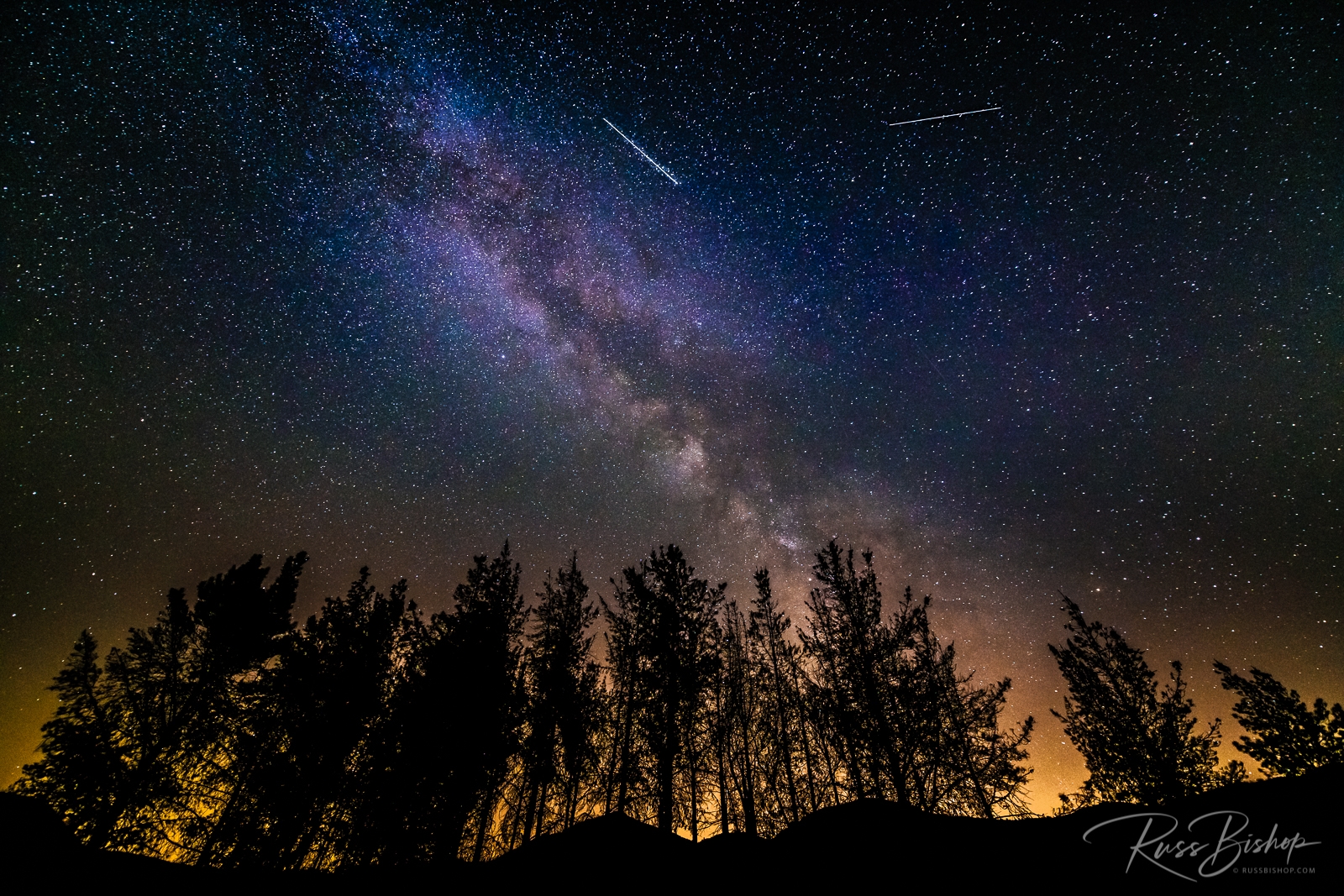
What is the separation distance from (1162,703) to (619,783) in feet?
70.7

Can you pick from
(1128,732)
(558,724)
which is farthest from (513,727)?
(1128,732)

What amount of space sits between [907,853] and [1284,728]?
2325 centimetres

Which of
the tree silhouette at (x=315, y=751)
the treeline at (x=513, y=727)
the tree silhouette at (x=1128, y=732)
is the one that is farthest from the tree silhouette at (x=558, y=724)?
the tree silhouette at (x=1128, y=732)

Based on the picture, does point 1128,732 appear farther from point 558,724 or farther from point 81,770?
point 81,770

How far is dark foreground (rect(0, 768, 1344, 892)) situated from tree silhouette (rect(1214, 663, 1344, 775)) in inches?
797

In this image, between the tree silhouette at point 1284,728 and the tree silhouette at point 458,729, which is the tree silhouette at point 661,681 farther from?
the tree silhouette at point 1284,728

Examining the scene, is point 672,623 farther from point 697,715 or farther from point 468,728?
point 468,728

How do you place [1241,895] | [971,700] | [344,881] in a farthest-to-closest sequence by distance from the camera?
[971,700] < [344,881] < [1241,895]

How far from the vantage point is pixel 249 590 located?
17.4 m

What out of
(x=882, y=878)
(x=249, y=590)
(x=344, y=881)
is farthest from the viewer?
(x=249, y=590)

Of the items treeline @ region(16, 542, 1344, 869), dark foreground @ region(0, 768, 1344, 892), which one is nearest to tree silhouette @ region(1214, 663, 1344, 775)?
A: treeline @ region(16, 542, 1344, 869)

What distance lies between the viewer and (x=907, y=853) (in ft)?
18.5

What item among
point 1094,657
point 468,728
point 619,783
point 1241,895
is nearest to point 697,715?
point 619,783

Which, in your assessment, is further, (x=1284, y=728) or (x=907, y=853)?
(x=1284, y=728)
